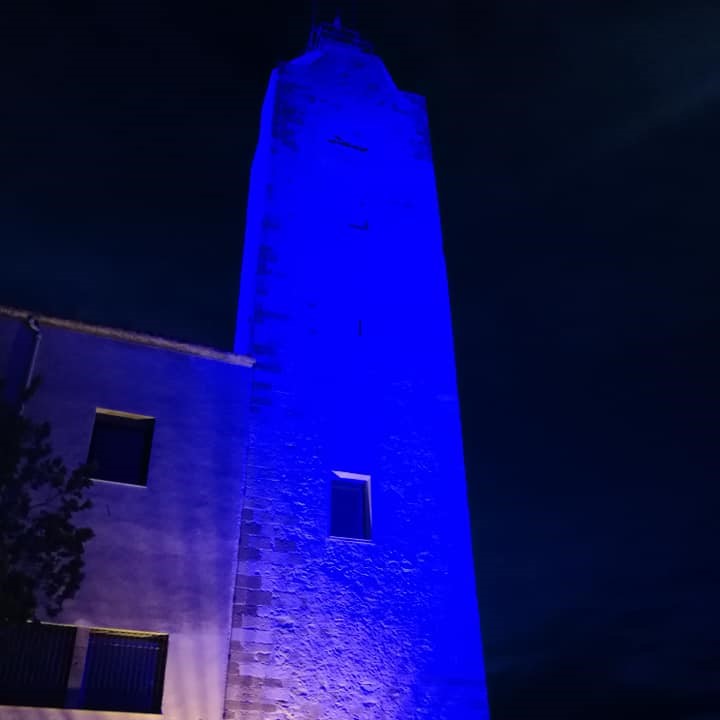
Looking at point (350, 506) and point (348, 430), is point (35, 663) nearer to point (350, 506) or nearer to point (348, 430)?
point (350, 506)

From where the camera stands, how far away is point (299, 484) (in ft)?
44.0

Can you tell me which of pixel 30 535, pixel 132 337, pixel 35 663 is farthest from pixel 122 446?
pixel 35 663

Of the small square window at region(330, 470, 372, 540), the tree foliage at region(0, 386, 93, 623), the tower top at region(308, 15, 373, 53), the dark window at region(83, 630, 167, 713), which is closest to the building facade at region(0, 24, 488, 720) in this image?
the small square window at region(330, 470, 372, 540)

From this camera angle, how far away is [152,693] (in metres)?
11.1

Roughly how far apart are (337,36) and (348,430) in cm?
1181

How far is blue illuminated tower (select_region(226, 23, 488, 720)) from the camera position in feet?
40.0

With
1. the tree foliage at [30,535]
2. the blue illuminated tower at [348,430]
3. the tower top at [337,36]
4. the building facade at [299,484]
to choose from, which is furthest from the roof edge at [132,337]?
the tower top at [337,36]

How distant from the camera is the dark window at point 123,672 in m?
10.9

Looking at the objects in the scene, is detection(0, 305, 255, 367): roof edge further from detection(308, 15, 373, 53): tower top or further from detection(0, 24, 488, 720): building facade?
detection(308, 15, 373, 53): tower top

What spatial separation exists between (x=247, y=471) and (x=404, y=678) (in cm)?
410

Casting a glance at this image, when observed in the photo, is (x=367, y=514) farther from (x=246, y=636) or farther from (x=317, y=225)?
(x=317, y=225)

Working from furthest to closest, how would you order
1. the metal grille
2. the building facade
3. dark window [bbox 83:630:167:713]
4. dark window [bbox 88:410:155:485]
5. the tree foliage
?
dark window [bbox 88:410:155:485] → the building facade → dark window [bbox 83:630:167:713] → the metal grille → the tree foliage

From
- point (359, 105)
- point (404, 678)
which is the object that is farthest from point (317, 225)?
point (404, 678)

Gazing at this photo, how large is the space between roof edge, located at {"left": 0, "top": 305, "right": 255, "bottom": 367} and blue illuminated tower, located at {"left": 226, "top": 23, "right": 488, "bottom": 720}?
0.68 m
